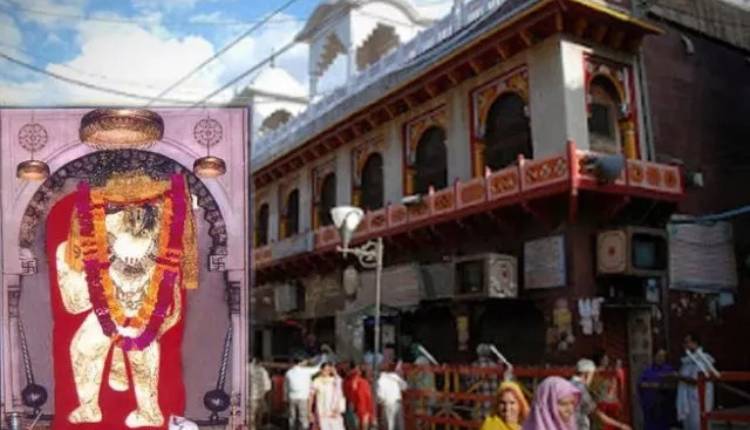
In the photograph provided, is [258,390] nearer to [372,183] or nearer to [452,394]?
[452,394]

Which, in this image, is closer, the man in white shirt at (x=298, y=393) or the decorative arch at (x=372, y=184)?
the man in white shirt at (x=298, y=393)

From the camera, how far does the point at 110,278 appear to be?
25.9 ft

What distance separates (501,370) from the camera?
1026 cm

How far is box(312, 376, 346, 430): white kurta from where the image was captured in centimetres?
1077

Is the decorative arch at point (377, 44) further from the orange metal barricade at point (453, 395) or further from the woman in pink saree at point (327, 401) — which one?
the woman in pink saree at point (327, 401)

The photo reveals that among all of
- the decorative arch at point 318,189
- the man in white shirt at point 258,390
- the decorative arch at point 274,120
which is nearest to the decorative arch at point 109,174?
the man in white shirt at point 258,390

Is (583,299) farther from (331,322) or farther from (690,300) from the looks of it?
(331,322)

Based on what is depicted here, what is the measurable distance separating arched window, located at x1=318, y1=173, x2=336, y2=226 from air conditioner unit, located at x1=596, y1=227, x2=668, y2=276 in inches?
351

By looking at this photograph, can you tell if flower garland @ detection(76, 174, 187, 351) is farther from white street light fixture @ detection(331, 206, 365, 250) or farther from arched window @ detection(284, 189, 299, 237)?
arched window @ detection(284, 189, 299, 237)

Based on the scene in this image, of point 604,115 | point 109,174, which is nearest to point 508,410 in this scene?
point 109,174

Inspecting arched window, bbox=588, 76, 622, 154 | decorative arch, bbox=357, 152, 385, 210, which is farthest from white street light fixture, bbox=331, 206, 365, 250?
decorative arch, bbox=357, 152, 385, 210

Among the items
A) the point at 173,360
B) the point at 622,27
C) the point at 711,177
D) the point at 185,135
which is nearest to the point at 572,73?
the point at 622,27

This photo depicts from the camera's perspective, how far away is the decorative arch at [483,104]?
47.7 ft

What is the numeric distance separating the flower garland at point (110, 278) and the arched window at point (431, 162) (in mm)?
8890
